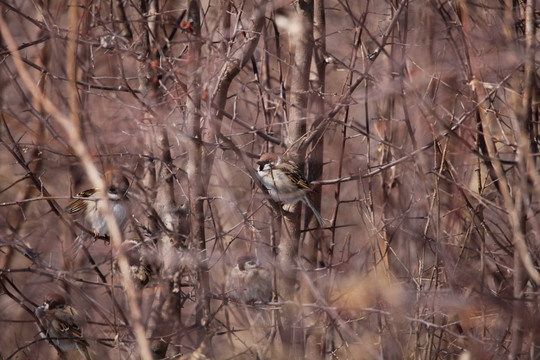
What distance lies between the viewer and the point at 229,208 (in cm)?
459

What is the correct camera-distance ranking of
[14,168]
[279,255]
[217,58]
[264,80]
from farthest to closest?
[14,168] < [264,80] < [279,255] < [217,58]

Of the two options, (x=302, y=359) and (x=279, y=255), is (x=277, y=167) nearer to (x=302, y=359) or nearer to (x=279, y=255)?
(x=279, y=255)

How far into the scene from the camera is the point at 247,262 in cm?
554

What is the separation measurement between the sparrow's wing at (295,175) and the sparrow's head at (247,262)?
2.35ft

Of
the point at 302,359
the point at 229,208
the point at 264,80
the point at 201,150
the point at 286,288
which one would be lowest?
the point at 302,359

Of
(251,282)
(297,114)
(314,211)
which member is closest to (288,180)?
(314,211)

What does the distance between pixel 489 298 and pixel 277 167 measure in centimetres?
318

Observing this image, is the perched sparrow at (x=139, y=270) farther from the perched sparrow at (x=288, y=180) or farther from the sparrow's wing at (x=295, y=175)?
the sparrow's wing at (x=295, y=175)

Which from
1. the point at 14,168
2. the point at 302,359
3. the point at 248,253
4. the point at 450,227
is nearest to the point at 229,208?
the point at 248,253

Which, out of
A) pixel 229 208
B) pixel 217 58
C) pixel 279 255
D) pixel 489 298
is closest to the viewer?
pixel 489 298

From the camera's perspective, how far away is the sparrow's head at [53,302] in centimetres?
530

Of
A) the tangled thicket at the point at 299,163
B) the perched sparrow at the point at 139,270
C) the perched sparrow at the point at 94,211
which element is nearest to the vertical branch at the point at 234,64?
the tangled thicket at the point at 299,163

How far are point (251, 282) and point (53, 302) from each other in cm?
163

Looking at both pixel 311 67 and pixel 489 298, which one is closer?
pixel 489 298
